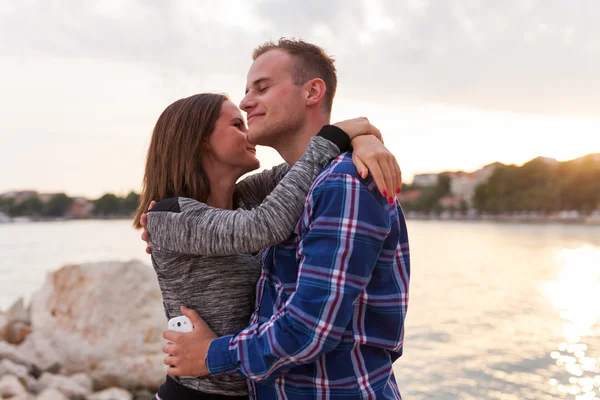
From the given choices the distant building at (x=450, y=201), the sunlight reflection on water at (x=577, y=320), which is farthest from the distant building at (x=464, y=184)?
the sunlight reflection on water at (x=577, y=320)

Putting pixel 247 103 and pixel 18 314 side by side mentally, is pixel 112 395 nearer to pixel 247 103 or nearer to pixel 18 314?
pixel 18 314

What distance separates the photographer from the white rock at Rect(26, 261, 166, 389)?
19.2 ft

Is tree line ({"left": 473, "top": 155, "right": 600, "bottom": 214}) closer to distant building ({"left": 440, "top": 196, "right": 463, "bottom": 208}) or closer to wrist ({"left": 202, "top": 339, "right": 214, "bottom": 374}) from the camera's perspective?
distant building ({"left": 440, "top": 196, "right": 463, "bottom": 208})

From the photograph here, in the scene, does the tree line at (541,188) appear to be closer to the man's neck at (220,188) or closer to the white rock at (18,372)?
the white rock at (18,372)

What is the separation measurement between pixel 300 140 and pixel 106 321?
5267mm

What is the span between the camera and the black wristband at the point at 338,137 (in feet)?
5.56

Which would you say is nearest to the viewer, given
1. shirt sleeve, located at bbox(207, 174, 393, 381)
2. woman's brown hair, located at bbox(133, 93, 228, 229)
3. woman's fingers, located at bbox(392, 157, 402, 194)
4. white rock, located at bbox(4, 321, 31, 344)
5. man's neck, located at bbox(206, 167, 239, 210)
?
shirt sleeve, located at bbox(207, 174, 393, 381)

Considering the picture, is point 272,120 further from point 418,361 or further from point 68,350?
point 418,361

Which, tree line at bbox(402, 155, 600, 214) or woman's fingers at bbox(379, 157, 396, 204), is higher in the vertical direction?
tree line at bbox(402, 155, 600, 214)

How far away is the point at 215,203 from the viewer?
2047 millimetres

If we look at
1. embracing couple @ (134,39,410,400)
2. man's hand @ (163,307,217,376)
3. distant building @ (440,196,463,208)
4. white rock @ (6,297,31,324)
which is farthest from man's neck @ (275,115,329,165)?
distant building @ (440,196,463,208)

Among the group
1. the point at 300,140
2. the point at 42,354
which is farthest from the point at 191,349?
the point at 42,354

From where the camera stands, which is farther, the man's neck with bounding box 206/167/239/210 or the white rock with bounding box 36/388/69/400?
the white rock with bounding box 36/388/69/400

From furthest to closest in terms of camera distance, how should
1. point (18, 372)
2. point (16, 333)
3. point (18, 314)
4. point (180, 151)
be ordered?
point (18, 314) < point (16, 333) < point (18, 372) < point (180, 151)
